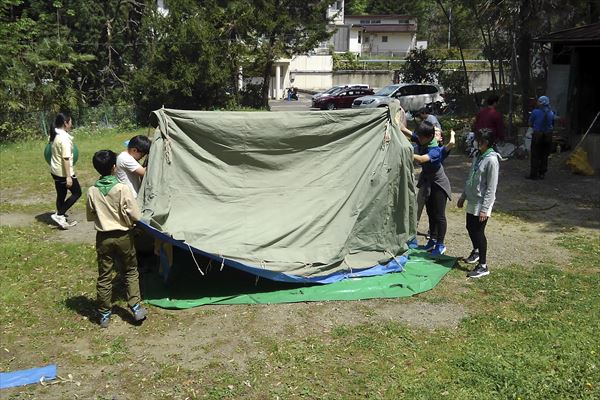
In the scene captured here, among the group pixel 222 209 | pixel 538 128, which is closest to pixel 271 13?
pixel 538 128

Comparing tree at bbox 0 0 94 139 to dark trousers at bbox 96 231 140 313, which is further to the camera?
tree at bbox 0 0 94 139

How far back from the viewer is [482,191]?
590cm

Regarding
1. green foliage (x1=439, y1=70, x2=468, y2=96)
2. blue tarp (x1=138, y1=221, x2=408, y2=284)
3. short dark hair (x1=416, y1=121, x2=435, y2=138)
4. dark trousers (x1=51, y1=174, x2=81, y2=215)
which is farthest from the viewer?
green foliage (x1=439, y1=70, x2=468, y2=96)

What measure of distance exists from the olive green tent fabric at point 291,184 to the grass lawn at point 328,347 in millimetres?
734

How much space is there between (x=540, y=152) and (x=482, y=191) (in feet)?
21.0

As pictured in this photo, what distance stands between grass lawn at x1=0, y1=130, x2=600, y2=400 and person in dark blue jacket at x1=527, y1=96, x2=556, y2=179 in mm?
5489

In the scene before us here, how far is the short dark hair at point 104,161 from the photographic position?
4.79 m

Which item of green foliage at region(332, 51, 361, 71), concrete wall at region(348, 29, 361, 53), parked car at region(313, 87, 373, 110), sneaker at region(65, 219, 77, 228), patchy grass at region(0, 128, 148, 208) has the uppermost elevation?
concrete wall at region(348, 29, 361, 53)

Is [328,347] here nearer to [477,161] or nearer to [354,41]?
[477,161]

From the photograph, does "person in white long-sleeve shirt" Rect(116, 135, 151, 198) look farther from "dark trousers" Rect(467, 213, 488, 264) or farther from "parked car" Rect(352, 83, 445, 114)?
"parked car" Rect(352, 83, 445, 114)

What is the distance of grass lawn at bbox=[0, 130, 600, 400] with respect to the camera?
13.2 feet

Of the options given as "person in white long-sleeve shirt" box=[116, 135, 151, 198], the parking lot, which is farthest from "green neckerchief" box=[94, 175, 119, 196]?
the parking lot

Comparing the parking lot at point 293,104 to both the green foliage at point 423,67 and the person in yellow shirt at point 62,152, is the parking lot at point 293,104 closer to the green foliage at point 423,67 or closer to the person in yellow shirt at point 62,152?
the green foliage at point 423,67

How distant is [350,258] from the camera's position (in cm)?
607
